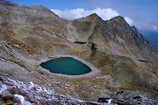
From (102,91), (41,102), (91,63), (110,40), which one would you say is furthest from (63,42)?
(41,102)

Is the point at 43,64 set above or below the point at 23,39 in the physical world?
below

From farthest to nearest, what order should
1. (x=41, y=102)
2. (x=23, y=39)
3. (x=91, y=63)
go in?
(x=23, y=39), (x=91, y=63), (x=41, y=102)

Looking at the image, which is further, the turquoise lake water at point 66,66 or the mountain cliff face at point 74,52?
the turquoise lake water at point 66,66

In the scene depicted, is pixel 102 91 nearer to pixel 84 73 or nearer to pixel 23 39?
pixel 84 73

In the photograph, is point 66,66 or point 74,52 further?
point 74,52
